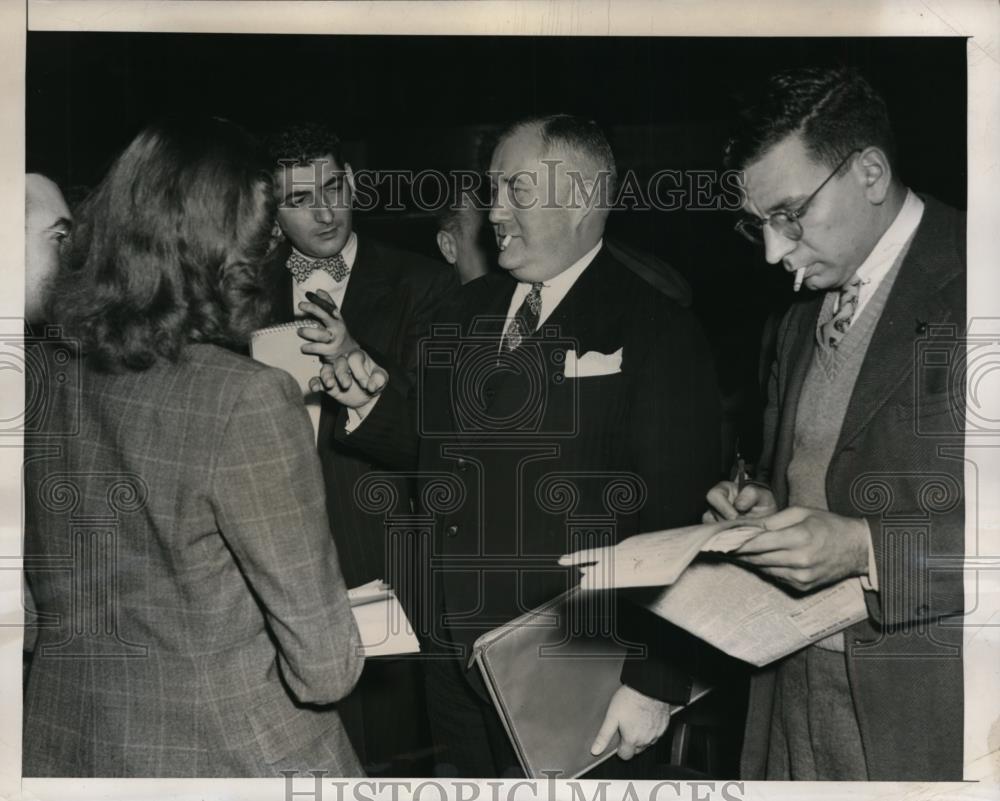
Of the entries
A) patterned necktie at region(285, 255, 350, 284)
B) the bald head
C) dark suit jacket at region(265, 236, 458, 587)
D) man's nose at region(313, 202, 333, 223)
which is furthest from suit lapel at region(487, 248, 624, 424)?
the bald head

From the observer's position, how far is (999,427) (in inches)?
108

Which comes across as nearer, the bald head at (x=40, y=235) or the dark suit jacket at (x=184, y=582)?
the dark suit jacket at (x=184, y=582)

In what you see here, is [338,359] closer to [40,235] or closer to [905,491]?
[40,235]

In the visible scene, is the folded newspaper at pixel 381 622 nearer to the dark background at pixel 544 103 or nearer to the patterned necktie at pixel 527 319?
the patterned necktie at pixel 527 319

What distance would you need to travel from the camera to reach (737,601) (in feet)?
8.66

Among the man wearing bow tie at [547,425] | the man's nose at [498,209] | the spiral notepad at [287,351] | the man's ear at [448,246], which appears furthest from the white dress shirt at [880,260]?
the spiral notepad at [287,351]

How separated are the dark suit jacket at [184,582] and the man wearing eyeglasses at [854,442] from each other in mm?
1061

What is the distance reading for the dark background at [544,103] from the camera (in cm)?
269

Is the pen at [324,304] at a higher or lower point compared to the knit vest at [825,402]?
higher

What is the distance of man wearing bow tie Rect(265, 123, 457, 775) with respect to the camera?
2.67 metres

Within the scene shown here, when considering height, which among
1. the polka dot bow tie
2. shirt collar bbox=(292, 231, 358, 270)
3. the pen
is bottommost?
the pen

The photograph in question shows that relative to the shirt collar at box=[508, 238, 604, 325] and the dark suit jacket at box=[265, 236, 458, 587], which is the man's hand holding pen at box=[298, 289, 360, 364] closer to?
the dark suit jacket at box=[265, 236, 458, 587]

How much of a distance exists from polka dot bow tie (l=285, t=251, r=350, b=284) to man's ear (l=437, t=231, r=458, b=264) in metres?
0.25

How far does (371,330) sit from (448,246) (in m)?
0.29
